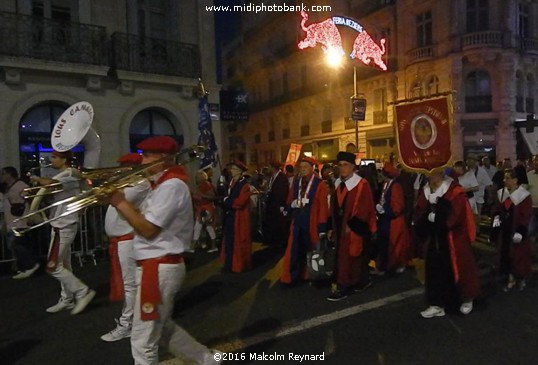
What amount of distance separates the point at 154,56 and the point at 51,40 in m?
2.75

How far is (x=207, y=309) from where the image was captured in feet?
18.4

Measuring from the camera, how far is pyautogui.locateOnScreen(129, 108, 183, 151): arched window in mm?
13562

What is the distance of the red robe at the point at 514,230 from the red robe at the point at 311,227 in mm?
2390

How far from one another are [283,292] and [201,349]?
283 centimetres

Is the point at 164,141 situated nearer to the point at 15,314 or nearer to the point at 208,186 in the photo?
the point at 15,314

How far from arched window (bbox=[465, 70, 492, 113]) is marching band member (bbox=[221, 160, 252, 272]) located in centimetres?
2155

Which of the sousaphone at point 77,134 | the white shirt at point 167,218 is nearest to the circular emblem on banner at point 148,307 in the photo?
the white shirt at point 167,218

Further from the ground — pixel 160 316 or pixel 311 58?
pixel 311 58

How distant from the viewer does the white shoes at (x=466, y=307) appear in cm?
519

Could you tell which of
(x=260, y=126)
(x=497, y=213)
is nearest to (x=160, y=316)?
(x=497, y=213)

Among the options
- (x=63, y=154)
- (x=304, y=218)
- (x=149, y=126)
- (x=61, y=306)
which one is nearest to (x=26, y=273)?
(x=61, y=306)

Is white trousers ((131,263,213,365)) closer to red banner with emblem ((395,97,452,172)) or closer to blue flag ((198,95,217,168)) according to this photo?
red banner with emblem ((395,97,452,172))

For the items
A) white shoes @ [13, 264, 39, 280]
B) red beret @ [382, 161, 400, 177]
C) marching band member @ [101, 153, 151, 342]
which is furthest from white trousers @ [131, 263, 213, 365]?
white shoes @ [13, 264, 39, 280]

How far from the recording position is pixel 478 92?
2566 cm
